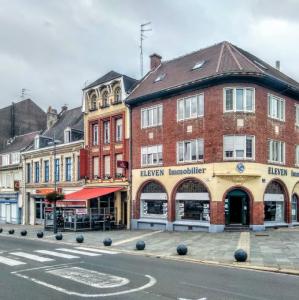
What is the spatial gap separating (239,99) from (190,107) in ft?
12.2

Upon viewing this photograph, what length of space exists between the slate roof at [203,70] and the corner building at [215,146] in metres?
0.09

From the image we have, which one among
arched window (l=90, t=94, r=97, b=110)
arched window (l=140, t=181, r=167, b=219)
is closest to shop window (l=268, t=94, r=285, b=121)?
arched window (l=140, t=181, r=167, b=219)

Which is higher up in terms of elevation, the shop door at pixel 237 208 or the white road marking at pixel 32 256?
the shop door at pixel 237 208

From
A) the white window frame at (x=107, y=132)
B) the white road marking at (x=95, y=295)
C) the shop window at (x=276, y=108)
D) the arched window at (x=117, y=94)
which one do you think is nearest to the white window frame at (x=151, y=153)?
the white window frame at (x=107, y=132)

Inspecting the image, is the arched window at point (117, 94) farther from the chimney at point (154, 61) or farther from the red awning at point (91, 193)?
the red awning at point (91, 193)

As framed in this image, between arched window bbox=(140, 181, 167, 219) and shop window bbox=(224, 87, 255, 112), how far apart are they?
→ 8.37 meters

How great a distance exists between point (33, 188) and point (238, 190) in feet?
83.3

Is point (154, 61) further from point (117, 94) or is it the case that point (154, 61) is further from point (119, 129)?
point (119, 129)

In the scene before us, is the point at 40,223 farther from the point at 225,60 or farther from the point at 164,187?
the point at 225,60

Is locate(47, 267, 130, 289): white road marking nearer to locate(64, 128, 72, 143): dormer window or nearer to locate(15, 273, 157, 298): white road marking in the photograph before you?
locate(15, 273, 157, 298): white road marking

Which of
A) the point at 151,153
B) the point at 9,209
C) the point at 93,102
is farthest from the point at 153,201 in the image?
the point at 9,209

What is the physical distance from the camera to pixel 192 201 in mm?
29109

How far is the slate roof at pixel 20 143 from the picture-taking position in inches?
1931

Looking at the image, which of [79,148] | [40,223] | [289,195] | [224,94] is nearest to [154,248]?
[224,94]
